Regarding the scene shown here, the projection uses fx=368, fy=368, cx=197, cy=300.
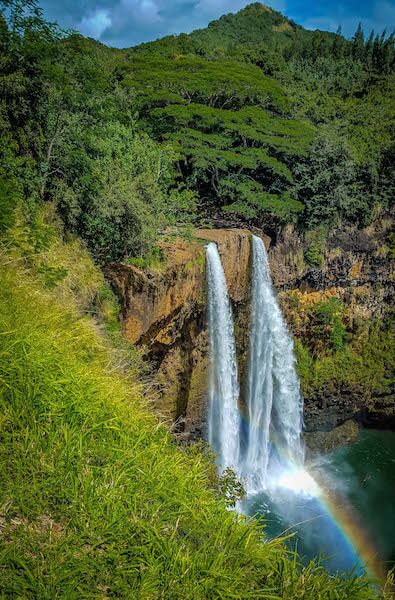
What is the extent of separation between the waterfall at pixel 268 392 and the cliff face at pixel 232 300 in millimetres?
480

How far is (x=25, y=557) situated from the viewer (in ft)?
5.22

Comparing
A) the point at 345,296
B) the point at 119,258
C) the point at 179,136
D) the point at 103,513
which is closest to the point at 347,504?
the point at 345,296

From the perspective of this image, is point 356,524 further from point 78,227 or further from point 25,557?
point 25,557

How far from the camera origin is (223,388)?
467 inches

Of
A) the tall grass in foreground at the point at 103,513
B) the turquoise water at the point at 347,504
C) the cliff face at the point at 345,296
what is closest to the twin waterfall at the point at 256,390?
the turquoise water at the point at 347,504

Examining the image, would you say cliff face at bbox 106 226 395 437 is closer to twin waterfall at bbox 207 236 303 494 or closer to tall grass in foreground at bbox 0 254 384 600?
twin waterfall at bbox 207 236 303 494

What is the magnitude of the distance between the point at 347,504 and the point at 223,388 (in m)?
5.85

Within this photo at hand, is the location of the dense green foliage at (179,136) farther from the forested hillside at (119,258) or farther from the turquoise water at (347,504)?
the turquoise water at (347,504)

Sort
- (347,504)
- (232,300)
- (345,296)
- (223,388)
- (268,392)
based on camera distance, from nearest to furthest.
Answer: (223,388) < (232,300) < (347,504) < (268,392) < (345,296)

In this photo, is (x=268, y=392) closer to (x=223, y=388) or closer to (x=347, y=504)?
(x=223, y=388)

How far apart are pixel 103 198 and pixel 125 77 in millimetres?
9403

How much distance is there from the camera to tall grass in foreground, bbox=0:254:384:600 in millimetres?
1631

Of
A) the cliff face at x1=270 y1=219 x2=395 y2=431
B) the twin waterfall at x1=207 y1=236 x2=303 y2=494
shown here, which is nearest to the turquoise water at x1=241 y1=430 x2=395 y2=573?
the twin waterfall at x1=207 y1=236 x2=303 y2=494

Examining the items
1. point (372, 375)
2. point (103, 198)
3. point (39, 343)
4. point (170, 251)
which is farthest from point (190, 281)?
point (372, 375)
